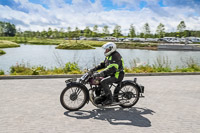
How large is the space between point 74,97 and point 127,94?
4.81ft

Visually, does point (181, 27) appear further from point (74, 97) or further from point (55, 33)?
point (74, 97)

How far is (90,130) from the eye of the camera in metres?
4.55

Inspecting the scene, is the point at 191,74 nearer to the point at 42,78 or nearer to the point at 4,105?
the point at 42,78

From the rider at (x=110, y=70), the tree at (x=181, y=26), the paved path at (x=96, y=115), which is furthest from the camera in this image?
the tree at (x=181, y=26)

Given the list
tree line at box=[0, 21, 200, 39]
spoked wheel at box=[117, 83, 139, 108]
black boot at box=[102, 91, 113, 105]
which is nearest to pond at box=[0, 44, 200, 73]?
spoked wheel at box=[117, 83, 139, 108]

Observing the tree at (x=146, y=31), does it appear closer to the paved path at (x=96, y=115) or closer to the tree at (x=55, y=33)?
the tree at (x=55, y=33)

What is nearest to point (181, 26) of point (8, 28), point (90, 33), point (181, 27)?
point (181, 27)

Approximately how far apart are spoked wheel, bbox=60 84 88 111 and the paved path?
0.17 meters

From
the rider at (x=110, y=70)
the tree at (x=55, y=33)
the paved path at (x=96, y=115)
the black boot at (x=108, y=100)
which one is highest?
the tree at (x=55, y=33)

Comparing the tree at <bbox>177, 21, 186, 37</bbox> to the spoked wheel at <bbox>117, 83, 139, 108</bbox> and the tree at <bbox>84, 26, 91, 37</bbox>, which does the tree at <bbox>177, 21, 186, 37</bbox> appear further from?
the spoked wheel at <bbox>117, 83, 139, 108</bbox>

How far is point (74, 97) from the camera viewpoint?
19.0ft

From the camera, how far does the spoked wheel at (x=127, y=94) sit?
613 centimetres

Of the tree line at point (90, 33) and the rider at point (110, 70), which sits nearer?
the rider at point (110, 70)

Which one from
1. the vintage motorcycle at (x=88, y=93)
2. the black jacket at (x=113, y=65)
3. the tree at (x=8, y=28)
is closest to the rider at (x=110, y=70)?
the black jacket at (x=113, y=65)
